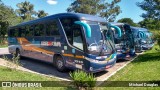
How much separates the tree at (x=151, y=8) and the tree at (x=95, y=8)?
30231mm

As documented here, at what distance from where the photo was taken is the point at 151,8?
57.7ft

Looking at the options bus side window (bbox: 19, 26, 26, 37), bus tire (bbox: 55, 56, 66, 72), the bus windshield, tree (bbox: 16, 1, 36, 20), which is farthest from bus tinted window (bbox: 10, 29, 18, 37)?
tree (bbox: 16, 1, 36, 20)

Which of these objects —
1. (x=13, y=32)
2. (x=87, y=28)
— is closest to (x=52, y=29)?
(x=87, y=28)

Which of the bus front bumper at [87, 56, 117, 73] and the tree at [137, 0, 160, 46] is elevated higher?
the tree at [137, 0, 160, 46]

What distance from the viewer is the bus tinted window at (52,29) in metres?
11.8

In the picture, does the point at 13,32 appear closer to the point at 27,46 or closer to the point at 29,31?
the point at 27,46

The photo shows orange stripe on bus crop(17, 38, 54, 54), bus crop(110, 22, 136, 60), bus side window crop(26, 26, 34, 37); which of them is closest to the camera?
orange stripe on bus crop(17, 38, 54, 54)

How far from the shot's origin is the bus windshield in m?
9.85

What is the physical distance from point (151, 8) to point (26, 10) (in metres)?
44.0

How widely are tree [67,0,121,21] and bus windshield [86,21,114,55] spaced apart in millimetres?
37865

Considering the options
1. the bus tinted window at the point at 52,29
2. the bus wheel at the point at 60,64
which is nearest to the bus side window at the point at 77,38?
the bus tinted window at the point at 52,29

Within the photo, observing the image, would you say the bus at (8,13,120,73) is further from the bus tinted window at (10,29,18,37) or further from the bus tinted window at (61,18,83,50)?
the bus tinted window at (10,29,18,37)

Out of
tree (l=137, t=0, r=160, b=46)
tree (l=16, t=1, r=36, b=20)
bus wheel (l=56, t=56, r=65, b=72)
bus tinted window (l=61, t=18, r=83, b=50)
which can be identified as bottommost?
bus wheel (l=56, t=56, r=65, b=72)

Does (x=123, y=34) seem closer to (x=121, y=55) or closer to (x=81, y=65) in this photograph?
(x=121, y=55)
